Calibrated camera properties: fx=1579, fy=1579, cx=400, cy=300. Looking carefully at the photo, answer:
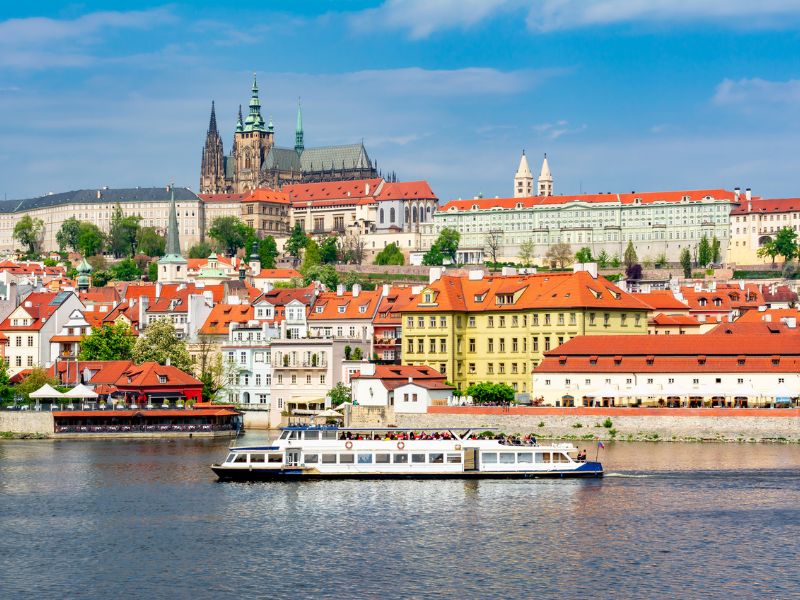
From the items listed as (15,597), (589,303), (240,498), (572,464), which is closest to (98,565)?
(15,597)

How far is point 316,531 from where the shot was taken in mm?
48531

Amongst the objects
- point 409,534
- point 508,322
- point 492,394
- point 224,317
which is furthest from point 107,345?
point 409,534

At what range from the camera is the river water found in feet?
134

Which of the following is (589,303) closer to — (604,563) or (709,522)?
(709,522)

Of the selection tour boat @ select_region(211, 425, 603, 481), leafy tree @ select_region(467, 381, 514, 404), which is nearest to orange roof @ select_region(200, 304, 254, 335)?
leafy tree @ select_region(467, 381, 514, 404)

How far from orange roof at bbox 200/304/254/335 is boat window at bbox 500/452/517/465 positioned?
127ft

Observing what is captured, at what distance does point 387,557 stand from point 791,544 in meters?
11.7

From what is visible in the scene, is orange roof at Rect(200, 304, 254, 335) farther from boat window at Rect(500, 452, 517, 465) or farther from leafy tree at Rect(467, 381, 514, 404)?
boat window at Rect(500, 452, 517, 465)

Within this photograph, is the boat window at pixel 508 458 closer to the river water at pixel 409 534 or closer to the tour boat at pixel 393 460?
the tour boat at pixel 393 460

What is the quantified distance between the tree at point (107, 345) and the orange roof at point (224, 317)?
4940 mm

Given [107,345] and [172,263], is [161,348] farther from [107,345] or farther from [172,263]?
[172,263]

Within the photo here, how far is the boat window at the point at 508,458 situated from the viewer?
6191 cm

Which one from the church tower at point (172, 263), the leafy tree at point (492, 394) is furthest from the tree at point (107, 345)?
the church tower at point (172, 263)

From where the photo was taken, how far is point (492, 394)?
8056 cm
